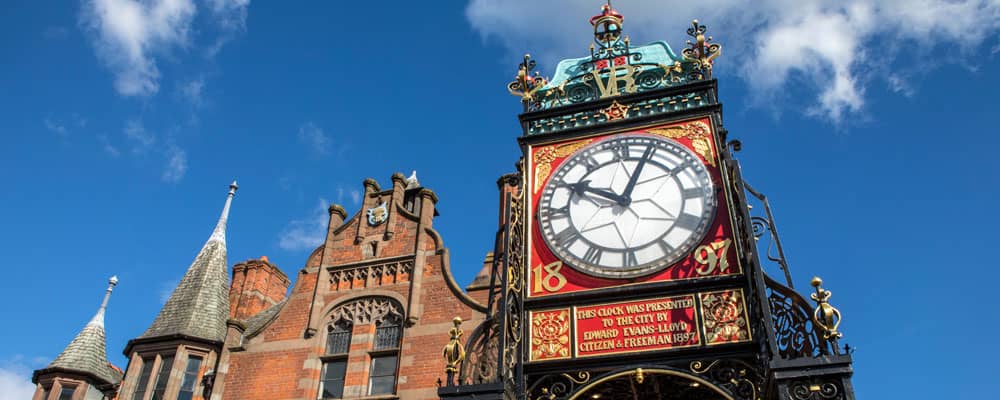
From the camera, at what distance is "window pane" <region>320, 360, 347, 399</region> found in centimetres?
1366

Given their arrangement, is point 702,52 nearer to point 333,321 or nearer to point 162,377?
point 333,321

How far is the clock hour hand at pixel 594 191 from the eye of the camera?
29.9ft

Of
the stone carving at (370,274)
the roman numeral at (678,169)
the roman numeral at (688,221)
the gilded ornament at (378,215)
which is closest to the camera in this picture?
the roman numeral at (688,221)

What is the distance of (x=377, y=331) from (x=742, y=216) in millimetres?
8194

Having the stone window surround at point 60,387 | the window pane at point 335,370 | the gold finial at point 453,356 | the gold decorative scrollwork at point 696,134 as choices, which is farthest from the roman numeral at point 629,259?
the stone window surround at point 60,387

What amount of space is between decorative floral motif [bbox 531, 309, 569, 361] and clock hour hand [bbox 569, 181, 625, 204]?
63.0 inches

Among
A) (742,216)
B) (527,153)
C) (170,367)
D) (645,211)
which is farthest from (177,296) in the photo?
(742,216)

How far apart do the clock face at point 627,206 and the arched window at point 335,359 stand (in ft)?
21.2

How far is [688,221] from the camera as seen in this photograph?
8609 millimetres

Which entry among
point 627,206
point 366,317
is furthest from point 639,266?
point 366,317

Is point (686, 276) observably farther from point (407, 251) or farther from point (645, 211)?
point (407, 251)

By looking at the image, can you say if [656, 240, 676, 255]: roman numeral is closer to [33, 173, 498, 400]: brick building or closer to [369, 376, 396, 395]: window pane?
[33, 173, 498, 400]: brick building

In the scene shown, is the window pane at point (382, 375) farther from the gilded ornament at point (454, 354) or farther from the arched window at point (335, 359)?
the gilded ornament at point (454, 354)

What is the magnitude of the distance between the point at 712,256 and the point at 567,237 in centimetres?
168
